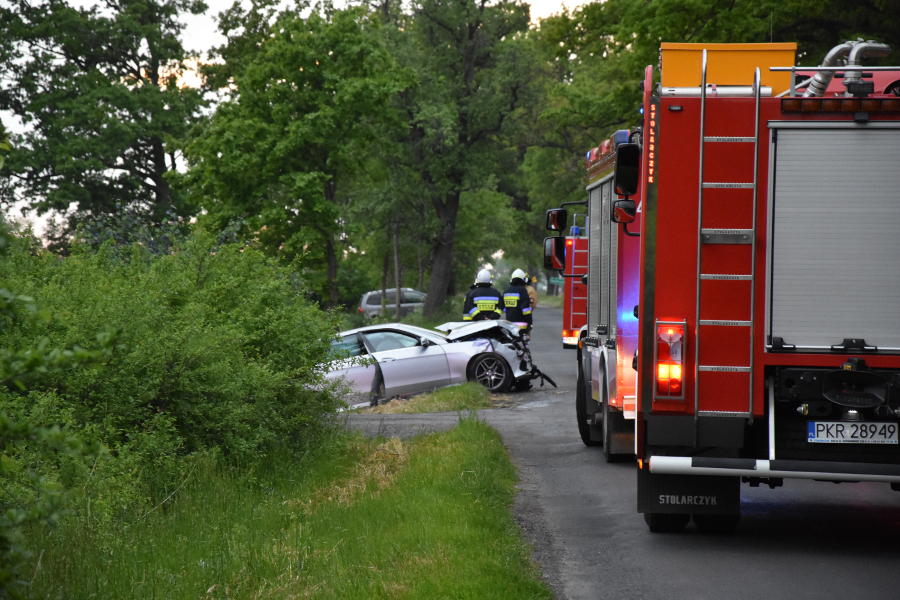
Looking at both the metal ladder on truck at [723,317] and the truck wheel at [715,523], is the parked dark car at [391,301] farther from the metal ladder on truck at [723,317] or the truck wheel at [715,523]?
the metal ladder on truck at [723,317]

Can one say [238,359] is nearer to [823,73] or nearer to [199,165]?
[823,73]

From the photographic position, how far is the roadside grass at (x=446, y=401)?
1493cm

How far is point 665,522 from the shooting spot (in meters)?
7.20

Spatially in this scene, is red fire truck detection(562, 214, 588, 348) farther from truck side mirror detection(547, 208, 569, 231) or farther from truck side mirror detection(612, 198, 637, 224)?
truck side mirror detection(612, 198, 637, 224)

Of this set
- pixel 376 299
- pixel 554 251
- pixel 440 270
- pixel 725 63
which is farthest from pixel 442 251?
pixel 725 63

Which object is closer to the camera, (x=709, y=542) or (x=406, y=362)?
(x=709, y=542)

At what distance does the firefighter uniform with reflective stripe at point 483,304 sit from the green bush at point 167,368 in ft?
26.0

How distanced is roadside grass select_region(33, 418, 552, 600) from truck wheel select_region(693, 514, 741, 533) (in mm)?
1371

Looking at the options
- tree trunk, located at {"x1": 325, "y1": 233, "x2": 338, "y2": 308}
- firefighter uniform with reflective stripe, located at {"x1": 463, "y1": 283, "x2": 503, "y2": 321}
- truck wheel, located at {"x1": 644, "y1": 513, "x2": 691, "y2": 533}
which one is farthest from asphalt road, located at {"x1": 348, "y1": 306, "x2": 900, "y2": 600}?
tree trunk, located at {"x1": 325, "y1": 233, "x2": 338, "y2": 308}

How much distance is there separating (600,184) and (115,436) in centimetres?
550

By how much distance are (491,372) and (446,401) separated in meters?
2.45

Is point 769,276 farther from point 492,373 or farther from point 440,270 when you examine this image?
point 440,270

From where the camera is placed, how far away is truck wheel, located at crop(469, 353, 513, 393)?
17.4 metres

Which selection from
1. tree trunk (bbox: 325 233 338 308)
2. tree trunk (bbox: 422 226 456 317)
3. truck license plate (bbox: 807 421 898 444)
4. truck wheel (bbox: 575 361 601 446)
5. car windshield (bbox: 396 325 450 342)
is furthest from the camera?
tree trunk (bbox: 422 226 456 317)
